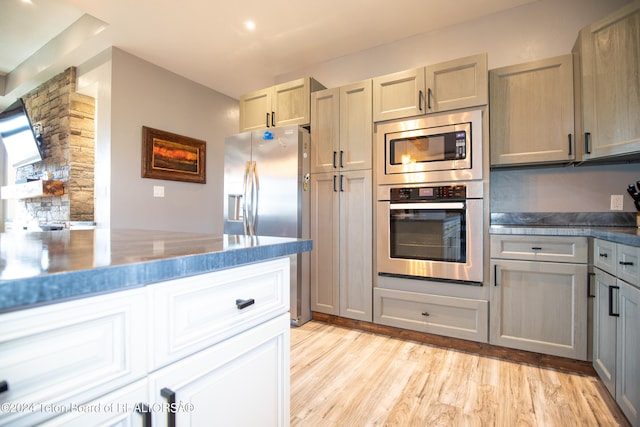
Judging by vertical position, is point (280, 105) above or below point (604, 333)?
above

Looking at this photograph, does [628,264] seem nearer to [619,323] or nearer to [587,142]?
[619,323]

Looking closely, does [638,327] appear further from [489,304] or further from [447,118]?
[447,118]

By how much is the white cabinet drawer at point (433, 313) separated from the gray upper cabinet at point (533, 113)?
3.67 ft

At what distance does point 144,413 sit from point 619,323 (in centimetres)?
202

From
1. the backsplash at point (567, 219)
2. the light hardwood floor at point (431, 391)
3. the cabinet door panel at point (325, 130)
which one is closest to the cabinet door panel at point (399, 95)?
the cabinet door panel at point (325, 130)

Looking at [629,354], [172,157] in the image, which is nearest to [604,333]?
[629,354]

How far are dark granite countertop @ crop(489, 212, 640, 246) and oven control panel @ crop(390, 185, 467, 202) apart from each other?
0.34m

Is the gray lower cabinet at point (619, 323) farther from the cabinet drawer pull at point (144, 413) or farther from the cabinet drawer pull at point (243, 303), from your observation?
the cabinet drawer pull at point (144, 413)

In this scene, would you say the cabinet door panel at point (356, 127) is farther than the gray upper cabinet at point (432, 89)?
Yes

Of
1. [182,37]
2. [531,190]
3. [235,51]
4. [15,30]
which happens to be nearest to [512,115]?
[531,190]

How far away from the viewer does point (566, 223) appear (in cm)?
237

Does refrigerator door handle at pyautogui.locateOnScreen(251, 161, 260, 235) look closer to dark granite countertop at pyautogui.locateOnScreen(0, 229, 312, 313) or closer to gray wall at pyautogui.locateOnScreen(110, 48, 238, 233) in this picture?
gray wall at pyautogui.locateOnScreen(110, 48, 238, 233)

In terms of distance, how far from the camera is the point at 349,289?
269 centimetres

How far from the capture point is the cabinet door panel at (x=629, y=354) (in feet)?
4.22
